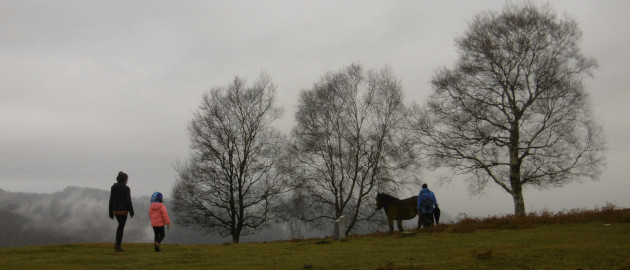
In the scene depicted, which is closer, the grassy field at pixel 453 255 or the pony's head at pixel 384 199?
the grassy field at pixel 453 255

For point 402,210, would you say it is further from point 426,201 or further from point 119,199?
point 119,199

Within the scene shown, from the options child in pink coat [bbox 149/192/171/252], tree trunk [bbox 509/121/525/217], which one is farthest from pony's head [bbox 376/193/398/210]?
tree trunk [bbox 509/121/525/217]

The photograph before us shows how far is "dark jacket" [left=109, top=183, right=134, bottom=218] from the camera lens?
48.2ft

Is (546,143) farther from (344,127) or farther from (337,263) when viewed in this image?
(337,263)

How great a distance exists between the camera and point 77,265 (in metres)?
11.8

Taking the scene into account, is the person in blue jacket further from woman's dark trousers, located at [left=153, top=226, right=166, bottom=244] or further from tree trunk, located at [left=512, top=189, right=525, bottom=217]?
woman's dark trousers, located at [left=153, top=226, right=166, bottom=244]

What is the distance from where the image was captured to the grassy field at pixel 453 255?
9.77 metres

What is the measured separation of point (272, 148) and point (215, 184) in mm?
4984

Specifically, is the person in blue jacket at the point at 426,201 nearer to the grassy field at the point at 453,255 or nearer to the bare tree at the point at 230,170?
the grassy field at the point at 453,255

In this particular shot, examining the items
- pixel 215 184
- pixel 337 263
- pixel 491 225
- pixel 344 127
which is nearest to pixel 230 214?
pixel 215 184

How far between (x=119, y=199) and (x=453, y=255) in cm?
1044

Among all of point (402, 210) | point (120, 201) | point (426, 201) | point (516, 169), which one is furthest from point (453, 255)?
point (516, 169)

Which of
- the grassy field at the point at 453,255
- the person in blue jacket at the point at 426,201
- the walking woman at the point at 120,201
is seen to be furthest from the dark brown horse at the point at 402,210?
the walking woman at the point at 120,201

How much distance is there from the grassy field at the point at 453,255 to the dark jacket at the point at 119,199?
148 centimetres
